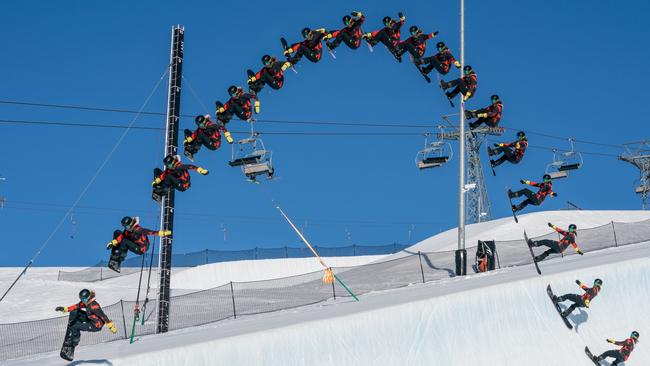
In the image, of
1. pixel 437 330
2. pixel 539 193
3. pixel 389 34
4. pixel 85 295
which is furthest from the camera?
pixel 389 34

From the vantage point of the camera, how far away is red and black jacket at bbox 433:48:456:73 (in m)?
30.1

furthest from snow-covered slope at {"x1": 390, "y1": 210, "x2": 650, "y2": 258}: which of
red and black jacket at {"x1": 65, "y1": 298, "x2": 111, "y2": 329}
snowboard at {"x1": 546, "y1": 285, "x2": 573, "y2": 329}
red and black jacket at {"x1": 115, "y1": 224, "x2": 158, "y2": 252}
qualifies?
red and black jacket at {"x1": 65, "y1": 298, "x2": 111, "y2": 329}

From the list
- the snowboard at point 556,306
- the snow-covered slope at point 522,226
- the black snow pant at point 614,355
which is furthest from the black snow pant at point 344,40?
the snow-covered slope at point 522,226

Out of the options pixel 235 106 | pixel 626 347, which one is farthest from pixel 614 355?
pixel 235 106

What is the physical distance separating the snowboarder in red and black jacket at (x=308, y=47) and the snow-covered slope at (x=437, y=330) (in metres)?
8.19

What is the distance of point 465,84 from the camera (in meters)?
29.6

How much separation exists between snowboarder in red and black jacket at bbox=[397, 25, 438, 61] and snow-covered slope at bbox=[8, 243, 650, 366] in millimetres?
8371

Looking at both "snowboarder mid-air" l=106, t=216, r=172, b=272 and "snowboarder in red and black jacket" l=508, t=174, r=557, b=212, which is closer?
"snowboarder mid-air" l=106, t=216, r=172, b=272

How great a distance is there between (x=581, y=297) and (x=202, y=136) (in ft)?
39.9

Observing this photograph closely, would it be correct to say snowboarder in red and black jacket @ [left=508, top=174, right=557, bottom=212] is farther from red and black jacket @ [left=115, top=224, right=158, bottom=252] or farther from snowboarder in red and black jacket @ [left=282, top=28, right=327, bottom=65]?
red and black jacket @ [left=115, top=224, right=158, bottom=252]

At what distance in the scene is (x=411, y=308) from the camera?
2123cm

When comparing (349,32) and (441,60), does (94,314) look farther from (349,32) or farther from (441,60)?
(441,60)

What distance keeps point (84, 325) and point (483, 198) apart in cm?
4118

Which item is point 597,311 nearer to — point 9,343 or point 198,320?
point 198,320
